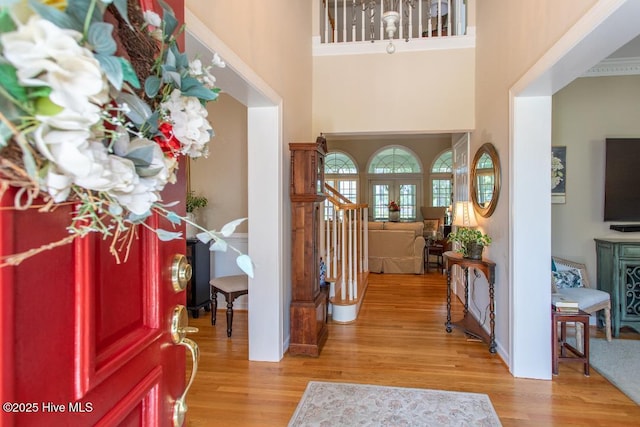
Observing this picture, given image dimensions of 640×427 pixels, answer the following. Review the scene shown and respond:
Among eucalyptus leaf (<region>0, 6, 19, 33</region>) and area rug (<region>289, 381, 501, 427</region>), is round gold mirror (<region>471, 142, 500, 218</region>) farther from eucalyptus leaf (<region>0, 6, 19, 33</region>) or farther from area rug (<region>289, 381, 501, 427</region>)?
eucalyptus leaf (<region>0, 6, 19, 33</region>)

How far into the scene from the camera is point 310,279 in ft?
10.8

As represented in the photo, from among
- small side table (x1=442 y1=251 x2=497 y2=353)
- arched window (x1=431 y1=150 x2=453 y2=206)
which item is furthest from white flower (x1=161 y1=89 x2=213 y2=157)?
arched window (x1=431 y1=150 x2=453 y2=206)

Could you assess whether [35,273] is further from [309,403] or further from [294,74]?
[294,74]

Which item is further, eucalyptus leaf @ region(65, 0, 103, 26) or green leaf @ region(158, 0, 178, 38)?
green leaf @ region(158, 0, 178, 38)

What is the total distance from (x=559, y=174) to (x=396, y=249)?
321 cm

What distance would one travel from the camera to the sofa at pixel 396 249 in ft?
22.2

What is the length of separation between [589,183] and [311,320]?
11.3ft

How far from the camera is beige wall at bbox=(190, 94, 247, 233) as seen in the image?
15.1 feet

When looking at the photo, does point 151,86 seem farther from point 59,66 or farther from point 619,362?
point 619,362

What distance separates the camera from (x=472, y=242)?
3520 mm

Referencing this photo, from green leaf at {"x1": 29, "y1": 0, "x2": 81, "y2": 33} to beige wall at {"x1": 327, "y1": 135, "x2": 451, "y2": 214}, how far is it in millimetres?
9991

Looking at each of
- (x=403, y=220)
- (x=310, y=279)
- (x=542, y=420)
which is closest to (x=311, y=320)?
(x=310, y=279)

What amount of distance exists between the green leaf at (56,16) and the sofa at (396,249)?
6.48m

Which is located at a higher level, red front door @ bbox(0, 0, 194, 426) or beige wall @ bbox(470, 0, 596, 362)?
beige wall @ bbox(470, 0, 596, 362)
